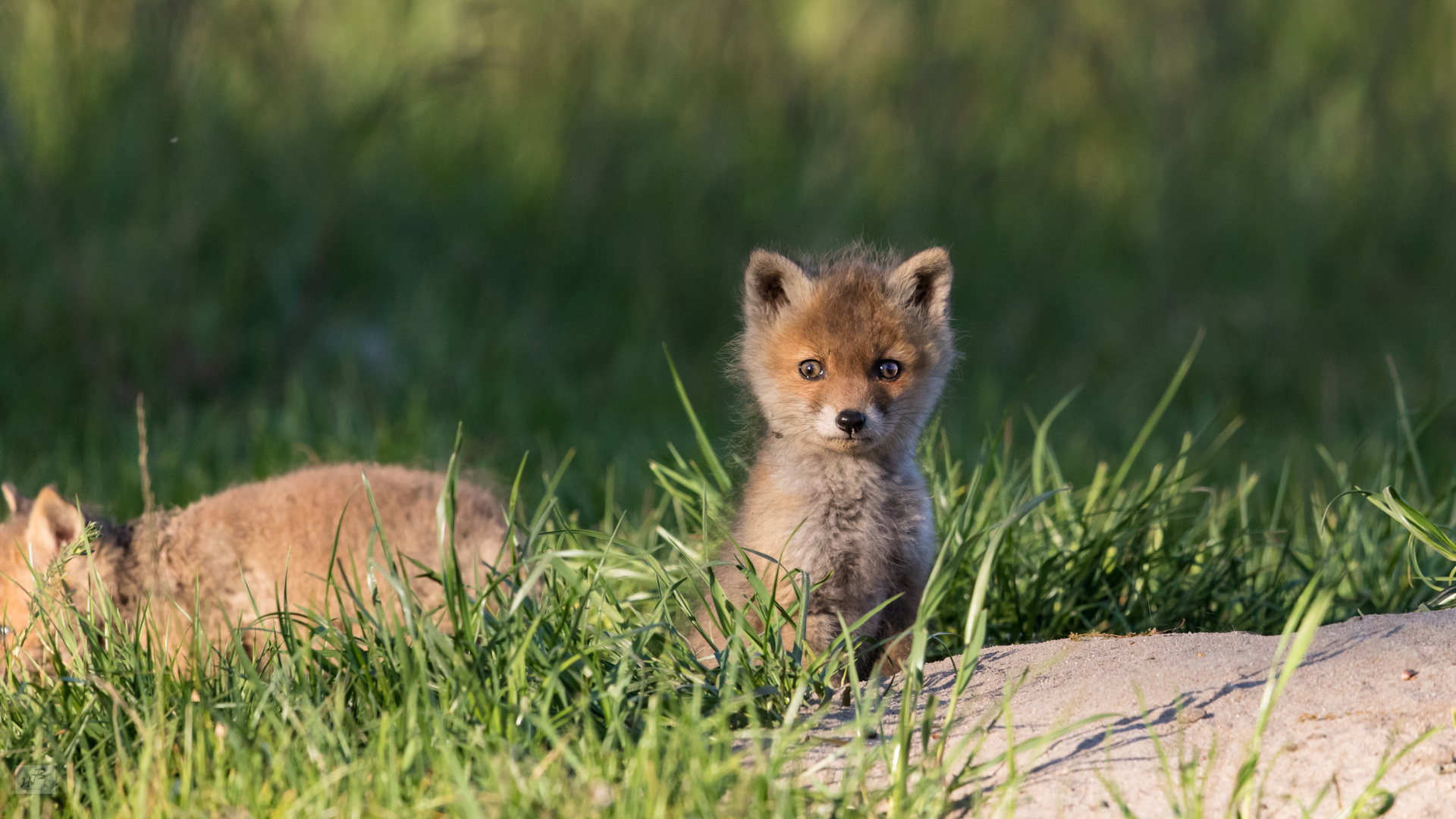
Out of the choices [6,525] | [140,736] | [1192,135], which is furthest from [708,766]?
[1192,135]

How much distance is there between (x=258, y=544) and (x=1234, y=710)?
3.05 meters

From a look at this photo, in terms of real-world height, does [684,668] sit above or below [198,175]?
below

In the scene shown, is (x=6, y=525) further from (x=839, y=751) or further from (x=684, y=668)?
(x=839, y=751)

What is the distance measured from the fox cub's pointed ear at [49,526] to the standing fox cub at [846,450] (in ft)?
6.47

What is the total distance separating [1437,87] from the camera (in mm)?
10531

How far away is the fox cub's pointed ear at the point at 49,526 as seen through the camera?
3.97 meters

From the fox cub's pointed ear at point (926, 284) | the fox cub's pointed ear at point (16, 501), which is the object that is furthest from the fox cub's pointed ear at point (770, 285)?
the fox cub's pointed ear at point (16, 501)

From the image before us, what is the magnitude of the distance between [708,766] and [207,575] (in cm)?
242

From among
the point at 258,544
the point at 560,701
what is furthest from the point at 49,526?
the point at 560,701

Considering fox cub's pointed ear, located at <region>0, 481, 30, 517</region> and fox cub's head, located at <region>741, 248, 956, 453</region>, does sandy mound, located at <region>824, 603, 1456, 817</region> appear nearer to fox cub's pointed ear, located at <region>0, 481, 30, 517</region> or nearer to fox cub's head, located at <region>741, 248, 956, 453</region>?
fox cub's head, located at <region>741, 248, 956, 453</region>

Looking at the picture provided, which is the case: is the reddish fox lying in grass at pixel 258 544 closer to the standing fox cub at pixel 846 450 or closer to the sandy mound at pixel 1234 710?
the standing fox cub at pixel 846 450

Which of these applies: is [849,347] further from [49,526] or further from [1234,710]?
[49,526]

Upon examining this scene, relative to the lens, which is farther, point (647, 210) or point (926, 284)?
point (647, 210)

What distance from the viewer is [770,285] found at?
3852mm
